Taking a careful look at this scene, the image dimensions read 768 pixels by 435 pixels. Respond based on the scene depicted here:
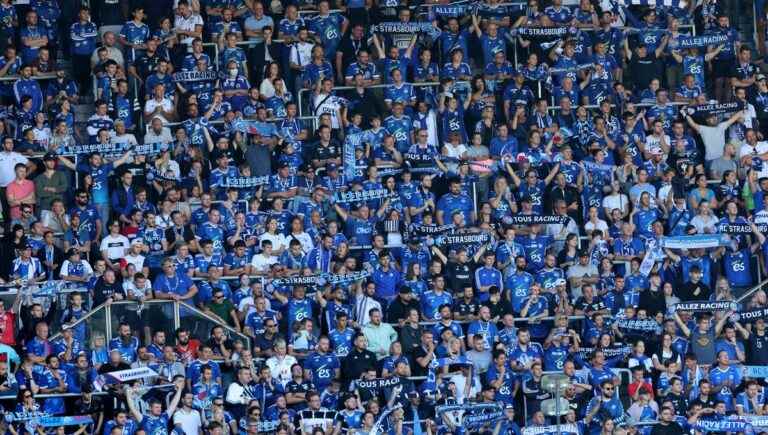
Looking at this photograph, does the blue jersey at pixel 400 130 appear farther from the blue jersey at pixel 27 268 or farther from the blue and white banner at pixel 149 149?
the blue jersey at pixel 27 268

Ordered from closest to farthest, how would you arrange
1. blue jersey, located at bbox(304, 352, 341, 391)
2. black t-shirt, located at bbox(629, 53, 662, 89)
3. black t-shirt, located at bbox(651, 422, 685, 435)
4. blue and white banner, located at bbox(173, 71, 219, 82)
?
black t-shirt, located at bbox(651, 422, 685, 435)
blue jersey, located at bbox(304, 352, 341, 391)
blue and white banner, located at bbox(173, 71, 219, 82)
black t-shirt, located at bbox(629, 53, 662, 89)

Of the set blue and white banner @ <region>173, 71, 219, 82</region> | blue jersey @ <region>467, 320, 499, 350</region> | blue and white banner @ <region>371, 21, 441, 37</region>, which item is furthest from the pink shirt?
blue jersey @ <region>467, 320, 499, 350</region>

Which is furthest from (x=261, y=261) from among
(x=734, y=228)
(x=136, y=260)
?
(x=734, y=228)

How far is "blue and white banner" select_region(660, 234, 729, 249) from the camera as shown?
3038 centimetres

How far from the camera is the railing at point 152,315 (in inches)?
1078

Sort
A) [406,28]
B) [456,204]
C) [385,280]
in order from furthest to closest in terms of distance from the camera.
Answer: [406,28], [456,204], [385,280]

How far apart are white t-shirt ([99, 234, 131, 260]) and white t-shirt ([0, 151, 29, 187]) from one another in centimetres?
182

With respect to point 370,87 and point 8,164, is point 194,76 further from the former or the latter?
point 8,164

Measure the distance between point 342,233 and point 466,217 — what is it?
181cm

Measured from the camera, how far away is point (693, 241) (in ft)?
99.7

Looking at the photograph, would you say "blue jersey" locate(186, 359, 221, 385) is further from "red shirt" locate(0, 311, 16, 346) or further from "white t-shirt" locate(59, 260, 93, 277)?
"red shirt" locate(0, 311, 16, 346)

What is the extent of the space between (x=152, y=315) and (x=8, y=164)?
151 inches

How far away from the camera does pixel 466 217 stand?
1198 inches

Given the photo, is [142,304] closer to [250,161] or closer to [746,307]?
[250,161]
